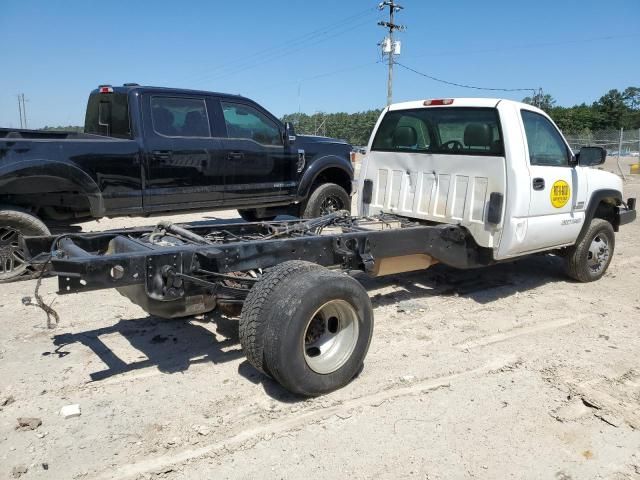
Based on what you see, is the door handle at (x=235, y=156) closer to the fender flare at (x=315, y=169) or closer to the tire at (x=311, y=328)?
the fender flare at (x=315, y=169)

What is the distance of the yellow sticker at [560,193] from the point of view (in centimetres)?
551

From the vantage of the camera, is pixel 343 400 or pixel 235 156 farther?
pixel 235 156

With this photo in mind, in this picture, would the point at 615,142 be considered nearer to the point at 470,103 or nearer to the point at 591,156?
the point at 591,156

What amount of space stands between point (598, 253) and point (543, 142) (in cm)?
187

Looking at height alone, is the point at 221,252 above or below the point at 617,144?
below

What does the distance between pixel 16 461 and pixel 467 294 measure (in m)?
4.39

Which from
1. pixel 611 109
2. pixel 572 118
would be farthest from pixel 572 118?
pixel 611 109

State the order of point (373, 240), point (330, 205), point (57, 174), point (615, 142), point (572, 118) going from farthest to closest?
1. point (572, 118)
2. point (615, 142)
3. point (330, 205)
4. point (57, 174)
5. point (373, 240)

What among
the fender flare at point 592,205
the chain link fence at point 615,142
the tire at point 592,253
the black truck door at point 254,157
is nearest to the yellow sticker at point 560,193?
the fender flare at point 592,205

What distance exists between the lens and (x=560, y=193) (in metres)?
5.60

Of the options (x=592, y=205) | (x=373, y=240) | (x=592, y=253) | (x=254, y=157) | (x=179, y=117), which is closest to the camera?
(x=373, y=240)

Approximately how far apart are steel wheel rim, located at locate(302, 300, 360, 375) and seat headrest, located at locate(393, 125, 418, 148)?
9.13ft

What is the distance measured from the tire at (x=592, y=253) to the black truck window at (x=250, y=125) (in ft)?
13.7

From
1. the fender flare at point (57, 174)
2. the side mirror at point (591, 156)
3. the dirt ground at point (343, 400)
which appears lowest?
the dirt ground at point (343, 400)
